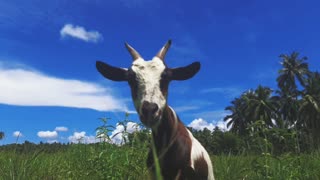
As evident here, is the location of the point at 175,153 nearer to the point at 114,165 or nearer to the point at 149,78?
the point at 149,78

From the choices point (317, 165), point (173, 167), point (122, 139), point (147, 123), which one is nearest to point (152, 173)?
point (173, 167)

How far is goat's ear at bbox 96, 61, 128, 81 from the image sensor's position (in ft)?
19.9

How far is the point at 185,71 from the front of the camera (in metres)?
6.09

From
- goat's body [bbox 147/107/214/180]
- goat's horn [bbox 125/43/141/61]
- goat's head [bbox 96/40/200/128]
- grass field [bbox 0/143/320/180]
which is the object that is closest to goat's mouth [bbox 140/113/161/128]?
goat's head [bbox 96/40/200/128]

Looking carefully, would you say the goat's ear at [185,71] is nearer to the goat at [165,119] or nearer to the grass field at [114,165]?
the goat at [165,119]

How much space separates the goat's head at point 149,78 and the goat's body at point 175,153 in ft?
1.68

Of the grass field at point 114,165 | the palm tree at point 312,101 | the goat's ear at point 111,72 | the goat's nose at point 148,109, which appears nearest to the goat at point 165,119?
the goat's ear at point 111,72

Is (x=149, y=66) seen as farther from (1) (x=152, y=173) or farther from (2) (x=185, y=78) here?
(1) (x=152, y=173)

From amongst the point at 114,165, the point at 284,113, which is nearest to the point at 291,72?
the point at 284,113

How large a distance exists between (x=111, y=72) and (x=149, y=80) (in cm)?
87

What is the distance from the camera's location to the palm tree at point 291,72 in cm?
9994

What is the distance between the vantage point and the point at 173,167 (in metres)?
5.80

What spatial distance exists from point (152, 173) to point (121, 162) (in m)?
1.32

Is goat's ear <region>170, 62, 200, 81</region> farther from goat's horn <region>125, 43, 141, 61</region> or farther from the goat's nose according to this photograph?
the goat's nose
